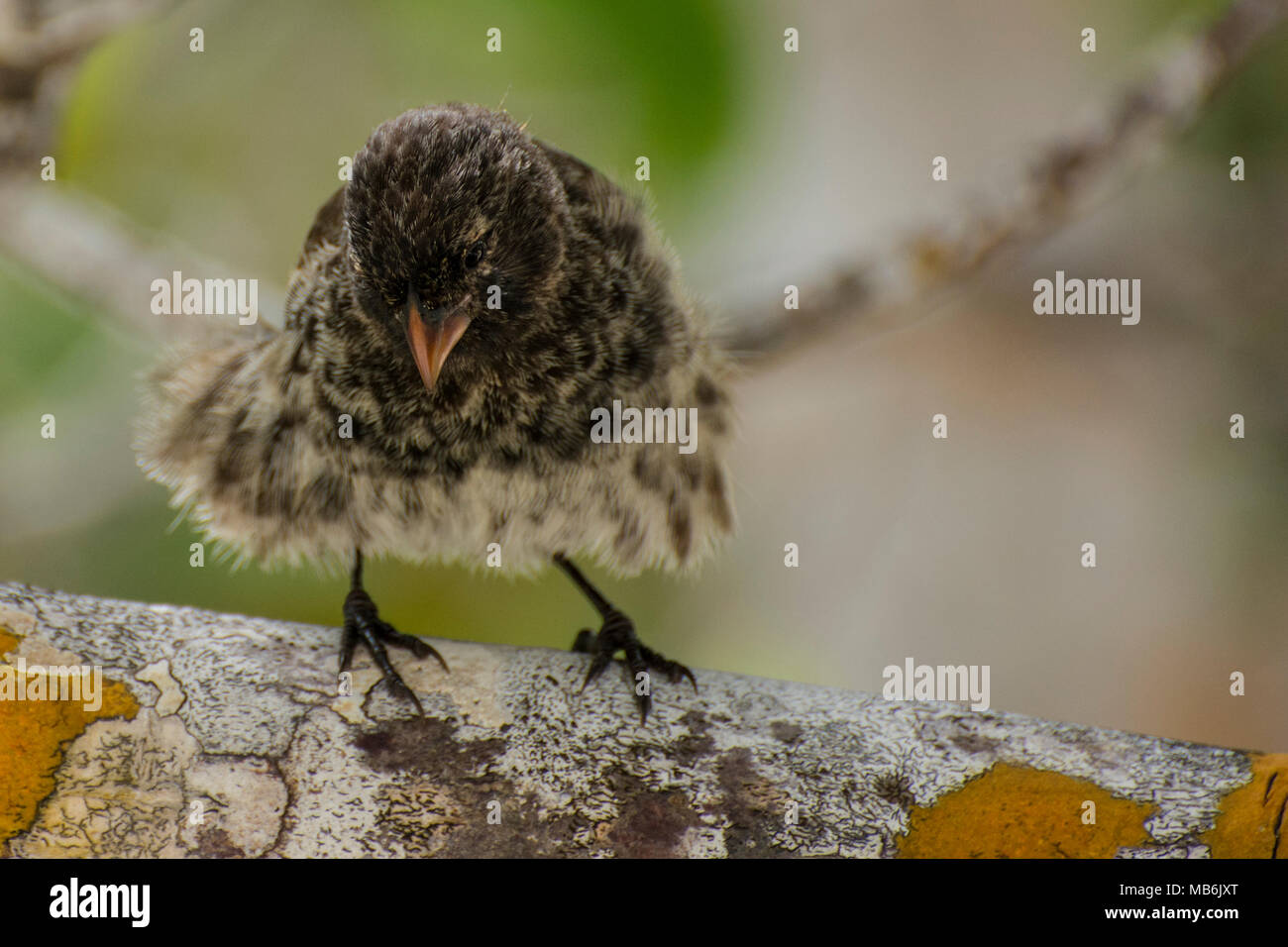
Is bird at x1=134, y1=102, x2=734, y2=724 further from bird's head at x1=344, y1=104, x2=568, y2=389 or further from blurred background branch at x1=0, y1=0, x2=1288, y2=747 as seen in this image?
blurred background branch at x1=0, y1=0, x2=1288, y2=747

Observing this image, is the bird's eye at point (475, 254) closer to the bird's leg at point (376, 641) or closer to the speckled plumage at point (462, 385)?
the speckled plumage at point (462, 385)

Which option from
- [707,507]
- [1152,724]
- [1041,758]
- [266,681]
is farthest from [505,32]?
[1152,724]

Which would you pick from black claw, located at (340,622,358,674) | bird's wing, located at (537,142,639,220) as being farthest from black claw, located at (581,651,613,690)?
bird's wing, located at (537,142,639,220)

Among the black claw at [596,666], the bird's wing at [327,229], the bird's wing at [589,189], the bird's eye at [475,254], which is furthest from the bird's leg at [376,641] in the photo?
the bird's wing at [589,189]

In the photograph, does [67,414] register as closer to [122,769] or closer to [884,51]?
[122,769]

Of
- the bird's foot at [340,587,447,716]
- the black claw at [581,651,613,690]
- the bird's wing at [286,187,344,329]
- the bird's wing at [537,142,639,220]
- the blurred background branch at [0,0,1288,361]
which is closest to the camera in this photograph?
the bird's foot at [340,587,447,716]

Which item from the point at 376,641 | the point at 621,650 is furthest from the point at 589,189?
the point at 376,641
